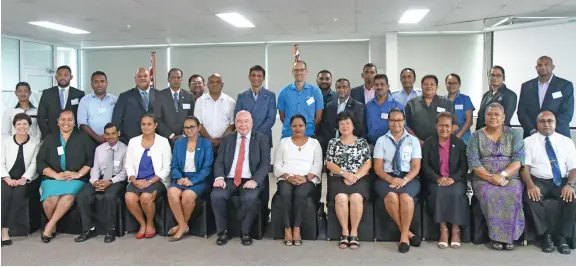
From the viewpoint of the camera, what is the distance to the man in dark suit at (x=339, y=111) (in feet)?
15.0

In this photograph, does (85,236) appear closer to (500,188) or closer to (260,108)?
(260,108)

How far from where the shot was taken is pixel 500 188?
3773 millimetres

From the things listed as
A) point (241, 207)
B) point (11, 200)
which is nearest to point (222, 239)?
point (241, 207)

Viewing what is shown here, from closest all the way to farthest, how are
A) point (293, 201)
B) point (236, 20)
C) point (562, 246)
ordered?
A: point (562, 246) < point (293, 201) < point (236, 20)

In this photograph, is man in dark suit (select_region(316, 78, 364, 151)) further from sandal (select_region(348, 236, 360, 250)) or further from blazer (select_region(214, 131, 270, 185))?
sandal (select_region(348, 236, 360, 250))

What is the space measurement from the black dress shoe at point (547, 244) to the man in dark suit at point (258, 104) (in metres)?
2.53

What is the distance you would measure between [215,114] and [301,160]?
43.7 inches

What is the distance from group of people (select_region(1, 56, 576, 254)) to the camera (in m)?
3.87

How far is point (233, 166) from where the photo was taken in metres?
4.29

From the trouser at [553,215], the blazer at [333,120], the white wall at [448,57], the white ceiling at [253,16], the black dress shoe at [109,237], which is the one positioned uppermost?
the white ceiling at [253,16]

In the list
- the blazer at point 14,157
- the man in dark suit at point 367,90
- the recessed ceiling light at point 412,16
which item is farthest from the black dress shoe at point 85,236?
the recessed ceiling light at point 412,16

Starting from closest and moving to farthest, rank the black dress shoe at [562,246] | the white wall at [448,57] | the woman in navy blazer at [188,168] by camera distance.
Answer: the black dress shoe at [562,246]
the woman in navy blazer at [188,168]
the white wall at [448,57]

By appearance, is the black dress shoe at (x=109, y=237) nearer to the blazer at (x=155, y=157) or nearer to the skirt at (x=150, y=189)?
the skirt at (x=150, y=189)

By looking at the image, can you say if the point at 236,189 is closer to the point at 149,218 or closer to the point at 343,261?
the point at 149,218
